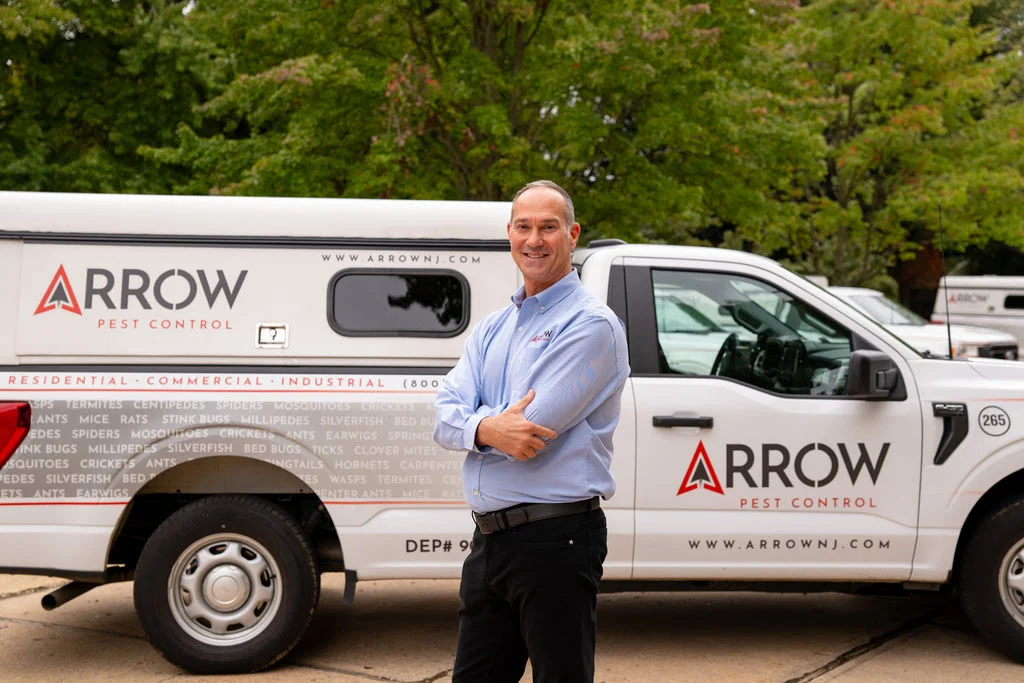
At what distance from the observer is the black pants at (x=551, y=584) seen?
2783mm

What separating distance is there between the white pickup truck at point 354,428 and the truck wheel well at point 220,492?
20mm

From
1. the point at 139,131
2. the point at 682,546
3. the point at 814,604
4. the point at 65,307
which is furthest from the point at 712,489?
the point at 139,131

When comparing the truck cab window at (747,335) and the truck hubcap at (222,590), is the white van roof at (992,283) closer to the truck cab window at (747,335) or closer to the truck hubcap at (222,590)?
the truck cab window at (747,335)

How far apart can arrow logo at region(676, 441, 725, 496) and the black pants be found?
6.84 ft

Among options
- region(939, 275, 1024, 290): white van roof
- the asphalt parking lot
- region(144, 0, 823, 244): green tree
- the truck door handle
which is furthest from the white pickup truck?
region(939, 275, 1024, 290): white van roof

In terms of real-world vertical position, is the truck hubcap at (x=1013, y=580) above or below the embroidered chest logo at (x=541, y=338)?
below

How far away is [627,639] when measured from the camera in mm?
5582

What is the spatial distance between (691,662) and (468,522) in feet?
4.18

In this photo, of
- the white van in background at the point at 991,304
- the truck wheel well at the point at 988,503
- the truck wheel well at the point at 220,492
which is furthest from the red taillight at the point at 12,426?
the white van in background at the point at 991,304

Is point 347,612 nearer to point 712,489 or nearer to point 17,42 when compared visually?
point 712,489

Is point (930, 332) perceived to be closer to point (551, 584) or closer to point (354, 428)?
point (354, 428)

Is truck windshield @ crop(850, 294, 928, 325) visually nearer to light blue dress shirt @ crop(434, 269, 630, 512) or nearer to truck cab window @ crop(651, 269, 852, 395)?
truck cab window @ crop(651, 269, 852, 395)

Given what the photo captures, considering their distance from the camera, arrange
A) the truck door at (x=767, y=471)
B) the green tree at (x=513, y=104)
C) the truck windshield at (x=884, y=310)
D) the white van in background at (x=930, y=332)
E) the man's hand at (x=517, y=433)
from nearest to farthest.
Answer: the man's hand at (x=517, y=433), the truck door at (x=767, y=471), the green tree at (x=513, y=104), the white van in background at (x=930, y=332), the truck windshield at (x=884, y=310)

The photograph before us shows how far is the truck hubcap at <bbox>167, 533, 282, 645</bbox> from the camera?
4848 millimetres
